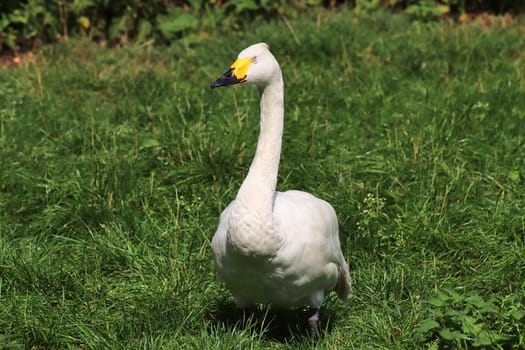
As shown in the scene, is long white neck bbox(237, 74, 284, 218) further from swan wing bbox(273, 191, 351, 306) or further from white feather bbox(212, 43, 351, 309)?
swan wing bbox(273, 191, 351, 306)

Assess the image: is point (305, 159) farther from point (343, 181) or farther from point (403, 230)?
point (403, 230)

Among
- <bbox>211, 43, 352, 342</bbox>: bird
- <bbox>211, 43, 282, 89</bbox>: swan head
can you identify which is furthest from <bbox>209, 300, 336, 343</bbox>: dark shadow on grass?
<bbox>211, 43, 282, 89</bbox>: swan head

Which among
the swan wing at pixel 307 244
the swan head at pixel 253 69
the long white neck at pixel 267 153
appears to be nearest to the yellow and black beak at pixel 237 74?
the swan head at pixel 253 69

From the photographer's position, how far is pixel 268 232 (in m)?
3.61

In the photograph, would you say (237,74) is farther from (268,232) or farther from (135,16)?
(135,16)

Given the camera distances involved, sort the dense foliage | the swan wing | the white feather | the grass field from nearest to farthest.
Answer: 1. the white feather
2. the swan wing
3. the grass field
4. the dense foliage

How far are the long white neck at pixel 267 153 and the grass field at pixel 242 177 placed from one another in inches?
26.4

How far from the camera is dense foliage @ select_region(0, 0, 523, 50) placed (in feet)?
27.1

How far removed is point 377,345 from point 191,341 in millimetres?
887

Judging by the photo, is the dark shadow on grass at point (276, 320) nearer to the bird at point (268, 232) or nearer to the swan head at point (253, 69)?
the bird at point (268, 232)

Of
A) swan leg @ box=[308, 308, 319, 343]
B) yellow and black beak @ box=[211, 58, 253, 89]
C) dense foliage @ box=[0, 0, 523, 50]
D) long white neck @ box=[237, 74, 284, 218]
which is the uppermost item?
yellow and black beak @ box=[211, 58, 253, 89]

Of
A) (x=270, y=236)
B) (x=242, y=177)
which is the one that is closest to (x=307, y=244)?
(x=270, y=236)

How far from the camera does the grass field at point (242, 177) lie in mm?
4133

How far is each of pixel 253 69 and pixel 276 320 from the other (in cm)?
148
